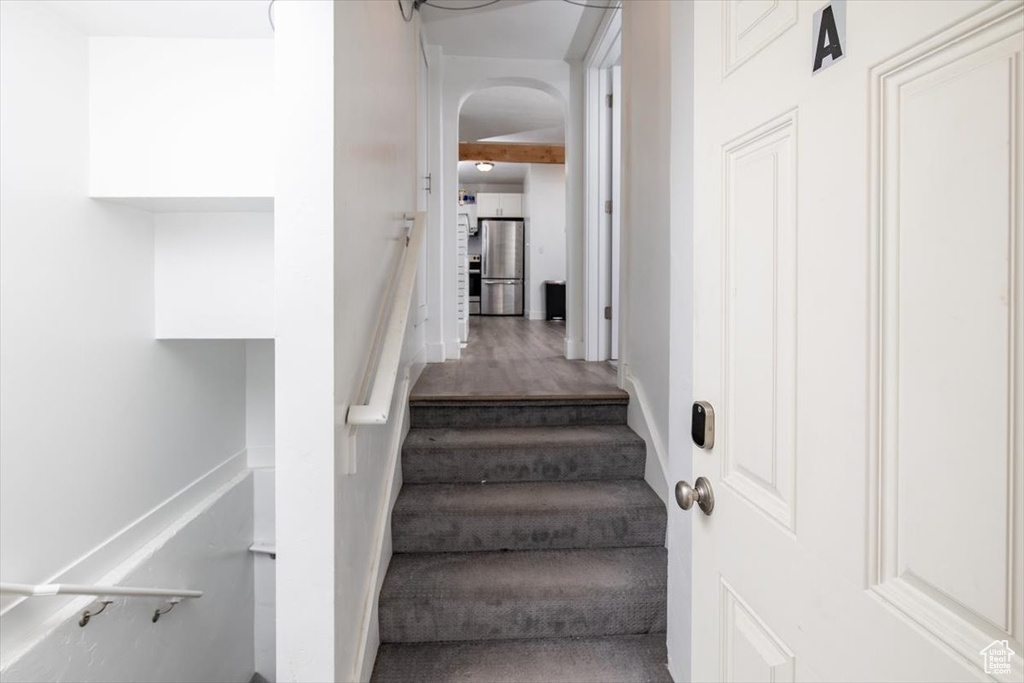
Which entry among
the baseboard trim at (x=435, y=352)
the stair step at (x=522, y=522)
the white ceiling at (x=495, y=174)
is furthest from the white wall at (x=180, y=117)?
the white ceiling at (x=495, y=174)

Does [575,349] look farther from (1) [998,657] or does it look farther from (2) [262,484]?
(1) [998,657]

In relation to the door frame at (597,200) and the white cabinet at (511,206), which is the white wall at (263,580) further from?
the white cabinet at (511,206)

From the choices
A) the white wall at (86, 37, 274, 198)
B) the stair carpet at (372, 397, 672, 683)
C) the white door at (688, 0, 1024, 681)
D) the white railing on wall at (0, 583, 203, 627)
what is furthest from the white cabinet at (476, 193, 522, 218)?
the white door at (688, 0, 1024, 681)

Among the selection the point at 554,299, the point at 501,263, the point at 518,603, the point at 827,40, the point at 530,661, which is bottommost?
the point at 530,661

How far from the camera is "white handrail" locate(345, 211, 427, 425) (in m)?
1.29

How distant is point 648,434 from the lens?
217 centimetres

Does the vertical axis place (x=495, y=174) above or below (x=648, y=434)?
above

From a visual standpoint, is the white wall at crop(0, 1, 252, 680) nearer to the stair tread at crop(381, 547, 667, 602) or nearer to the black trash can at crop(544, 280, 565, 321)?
the stair tread at crop(381, 547, 667, 602)

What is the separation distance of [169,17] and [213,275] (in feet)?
2.86

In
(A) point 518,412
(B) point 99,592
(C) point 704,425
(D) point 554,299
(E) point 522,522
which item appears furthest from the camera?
(D) point 554,299

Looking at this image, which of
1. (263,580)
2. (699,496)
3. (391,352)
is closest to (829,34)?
(699,496)

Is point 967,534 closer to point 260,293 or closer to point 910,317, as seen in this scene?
point 910,317

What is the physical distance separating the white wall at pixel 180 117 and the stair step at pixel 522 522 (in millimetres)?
1293

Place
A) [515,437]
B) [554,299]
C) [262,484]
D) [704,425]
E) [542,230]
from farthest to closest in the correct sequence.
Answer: [542,230]
[554,299]
[262,484]
[515,437]
[704,425]
